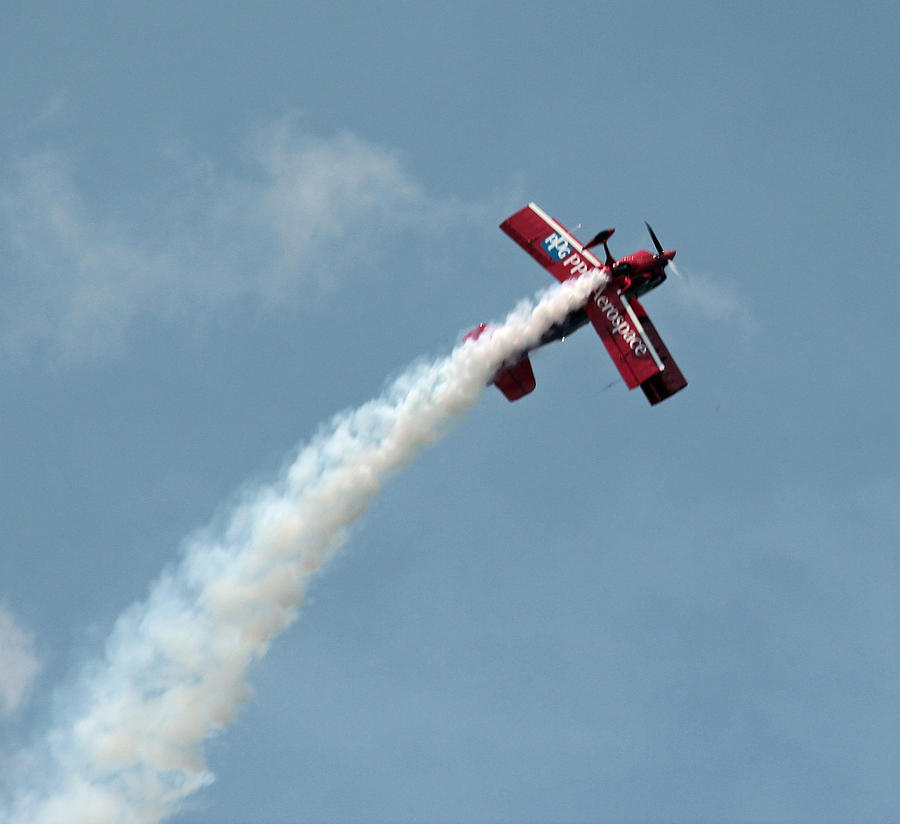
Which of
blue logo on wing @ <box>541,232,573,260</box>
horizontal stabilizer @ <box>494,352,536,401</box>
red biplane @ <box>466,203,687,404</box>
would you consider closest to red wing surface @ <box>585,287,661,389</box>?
red biplane @ <box>466,203,687,404</box>

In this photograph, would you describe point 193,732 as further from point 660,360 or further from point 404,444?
point 660,360

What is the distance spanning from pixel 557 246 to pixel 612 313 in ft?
13.5

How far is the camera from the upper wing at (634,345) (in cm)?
8681

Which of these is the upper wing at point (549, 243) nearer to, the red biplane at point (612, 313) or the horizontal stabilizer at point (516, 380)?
the red biplane at point (612, 313)

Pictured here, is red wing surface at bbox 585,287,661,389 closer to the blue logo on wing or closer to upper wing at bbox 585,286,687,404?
upper wing at bbox 585,286,687,404

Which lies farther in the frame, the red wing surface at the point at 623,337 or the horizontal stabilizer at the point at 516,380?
the horizontal stabilizer at the point at 516,380

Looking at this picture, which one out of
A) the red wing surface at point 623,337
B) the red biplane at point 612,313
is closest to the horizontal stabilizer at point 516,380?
the red biplane at point 612,313

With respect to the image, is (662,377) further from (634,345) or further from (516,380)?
(516,380)

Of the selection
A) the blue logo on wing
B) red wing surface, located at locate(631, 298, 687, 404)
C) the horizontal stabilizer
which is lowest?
red wing surface, located at locate(631, 298, 687, 404)

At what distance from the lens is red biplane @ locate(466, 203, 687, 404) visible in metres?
87.0

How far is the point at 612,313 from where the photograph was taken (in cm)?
8756

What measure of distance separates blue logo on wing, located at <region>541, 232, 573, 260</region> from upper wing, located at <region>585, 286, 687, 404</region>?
2701 mm

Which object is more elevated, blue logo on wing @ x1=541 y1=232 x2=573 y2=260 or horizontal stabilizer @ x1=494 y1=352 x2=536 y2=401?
blue logo on wing @ x1=541 y1=232 x2=573 y2=260

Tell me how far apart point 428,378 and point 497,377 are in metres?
2.89
